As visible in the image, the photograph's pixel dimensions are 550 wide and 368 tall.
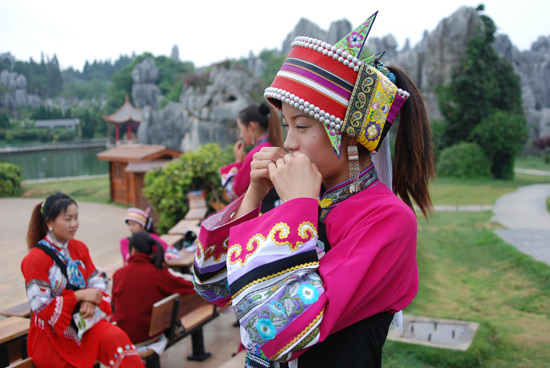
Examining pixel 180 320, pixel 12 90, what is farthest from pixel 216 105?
pixel 180 320

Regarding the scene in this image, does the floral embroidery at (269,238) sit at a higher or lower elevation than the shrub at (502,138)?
higher

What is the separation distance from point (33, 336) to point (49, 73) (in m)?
9.16

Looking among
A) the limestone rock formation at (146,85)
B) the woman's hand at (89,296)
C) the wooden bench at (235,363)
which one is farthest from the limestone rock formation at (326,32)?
the wooden bench at (235,363)

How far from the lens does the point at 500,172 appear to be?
813 inches

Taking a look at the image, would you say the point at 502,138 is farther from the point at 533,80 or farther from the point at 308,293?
the point at 308,293

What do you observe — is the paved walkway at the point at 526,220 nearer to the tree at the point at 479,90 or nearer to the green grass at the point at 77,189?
the tree at the point at 479,90

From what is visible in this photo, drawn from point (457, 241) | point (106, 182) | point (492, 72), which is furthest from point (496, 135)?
point (106, 182)

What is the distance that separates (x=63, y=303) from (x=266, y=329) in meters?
2.14

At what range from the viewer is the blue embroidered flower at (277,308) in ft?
3.95

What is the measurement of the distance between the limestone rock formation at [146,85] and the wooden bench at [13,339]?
33.4m

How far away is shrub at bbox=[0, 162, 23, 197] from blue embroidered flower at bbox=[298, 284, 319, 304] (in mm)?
6726

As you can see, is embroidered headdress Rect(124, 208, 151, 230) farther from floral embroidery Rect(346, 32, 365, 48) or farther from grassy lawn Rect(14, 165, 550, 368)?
floral embroidery Rect(346, 32, 365, 48)

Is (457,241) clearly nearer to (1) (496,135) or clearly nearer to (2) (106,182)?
(2) (106,182)

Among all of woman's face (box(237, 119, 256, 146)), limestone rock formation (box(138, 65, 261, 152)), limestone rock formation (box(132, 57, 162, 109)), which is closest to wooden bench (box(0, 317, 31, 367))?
woman's face (box(237, 119, 256, 146))
